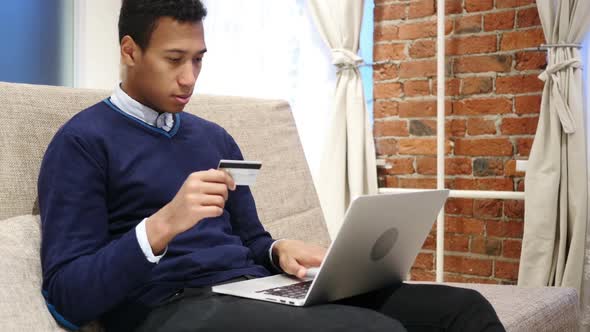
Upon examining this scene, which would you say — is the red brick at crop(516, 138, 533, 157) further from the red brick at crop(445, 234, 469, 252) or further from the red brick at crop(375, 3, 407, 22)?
the red brick at crop(375, 3, 407, 22)

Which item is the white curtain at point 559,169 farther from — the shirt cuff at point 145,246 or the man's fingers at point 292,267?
the shirt cuff at point 145,246

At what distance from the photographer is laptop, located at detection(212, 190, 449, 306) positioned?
3.67ft

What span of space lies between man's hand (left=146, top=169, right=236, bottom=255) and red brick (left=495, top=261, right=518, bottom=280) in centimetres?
199

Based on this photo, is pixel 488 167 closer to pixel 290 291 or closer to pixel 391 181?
pixel 391 181

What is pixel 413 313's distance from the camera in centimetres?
127

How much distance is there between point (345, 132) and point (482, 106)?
57cm

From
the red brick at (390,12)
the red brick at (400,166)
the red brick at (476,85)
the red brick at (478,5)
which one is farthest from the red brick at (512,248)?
Answer: the red brick at (390,12)

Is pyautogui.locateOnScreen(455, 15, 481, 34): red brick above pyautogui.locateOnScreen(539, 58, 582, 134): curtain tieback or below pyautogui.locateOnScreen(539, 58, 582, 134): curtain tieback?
above

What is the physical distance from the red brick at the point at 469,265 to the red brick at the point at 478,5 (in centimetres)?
98

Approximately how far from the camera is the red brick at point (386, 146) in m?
3.12

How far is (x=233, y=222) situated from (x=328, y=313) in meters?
0.49

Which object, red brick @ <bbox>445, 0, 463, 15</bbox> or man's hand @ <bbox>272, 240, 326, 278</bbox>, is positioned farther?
red brick @ <bbox>445, 0, 463, 15</bbox>

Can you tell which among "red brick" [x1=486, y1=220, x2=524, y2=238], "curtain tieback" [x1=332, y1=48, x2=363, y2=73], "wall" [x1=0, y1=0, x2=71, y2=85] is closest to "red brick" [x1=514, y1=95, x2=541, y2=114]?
"red brick" [x1=486, y1=220, x2=524, y2=238]

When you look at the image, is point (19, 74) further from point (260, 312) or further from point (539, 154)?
point (260, 312)
